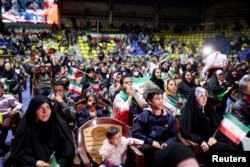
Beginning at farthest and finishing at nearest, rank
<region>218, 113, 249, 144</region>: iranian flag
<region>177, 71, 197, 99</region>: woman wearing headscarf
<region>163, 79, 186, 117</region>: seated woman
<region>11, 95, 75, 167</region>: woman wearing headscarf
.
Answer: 1. <region>177, 71, 197, 99</region>: woman wearing headscarf
2. <region>163, 79, 186, 117</region>: seated woman
3. <region>218, 113, 249, 144</region>: iranian flag
4. <region>11, 95, 75, 167</region>: woman wearing headscarf

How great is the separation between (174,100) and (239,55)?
1211cm

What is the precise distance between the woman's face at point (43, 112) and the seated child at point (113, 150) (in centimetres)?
58

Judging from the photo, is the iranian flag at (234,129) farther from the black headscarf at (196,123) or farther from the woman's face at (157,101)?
the woman's face at (157,101)

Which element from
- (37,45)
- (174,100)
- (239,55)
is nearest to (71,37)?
(37,45)

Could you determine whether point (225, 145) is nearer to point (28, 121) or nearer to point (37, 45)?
point (28, 121)

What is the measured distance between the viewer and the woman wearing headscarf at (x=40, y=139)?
7.95ft

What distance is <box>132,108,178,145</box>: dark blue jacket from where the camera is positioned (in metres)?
2.95

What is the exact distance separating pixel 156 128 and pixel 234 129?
2.39ft

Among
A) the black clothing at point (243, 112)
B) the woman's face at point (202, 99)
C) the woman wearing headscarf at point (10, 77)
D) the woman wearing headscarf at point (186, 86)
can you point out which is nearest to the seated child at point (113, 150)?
the woman's face at point (202, 99)

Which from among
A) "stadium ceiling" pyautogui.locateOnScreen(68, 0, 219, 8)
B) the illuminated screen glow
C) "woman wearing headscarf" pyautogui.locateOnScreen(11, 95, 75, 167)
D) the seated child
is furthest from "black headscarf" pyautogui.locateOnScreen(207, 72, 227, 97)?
"stadium ceiling" pyautogui.locateOnScreen(68, 0, 219, 8)

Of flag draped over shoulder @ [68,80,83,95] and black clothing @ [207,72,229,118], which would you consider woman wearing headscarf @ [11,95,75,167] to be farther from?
black clothing @ [207,72,229,118]

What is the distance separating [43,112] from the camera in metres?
2.45

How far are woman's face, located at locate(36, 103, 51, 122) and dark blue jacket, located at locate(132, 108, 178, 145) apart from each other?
0.93m

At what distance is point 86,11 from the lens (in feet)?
65.8
